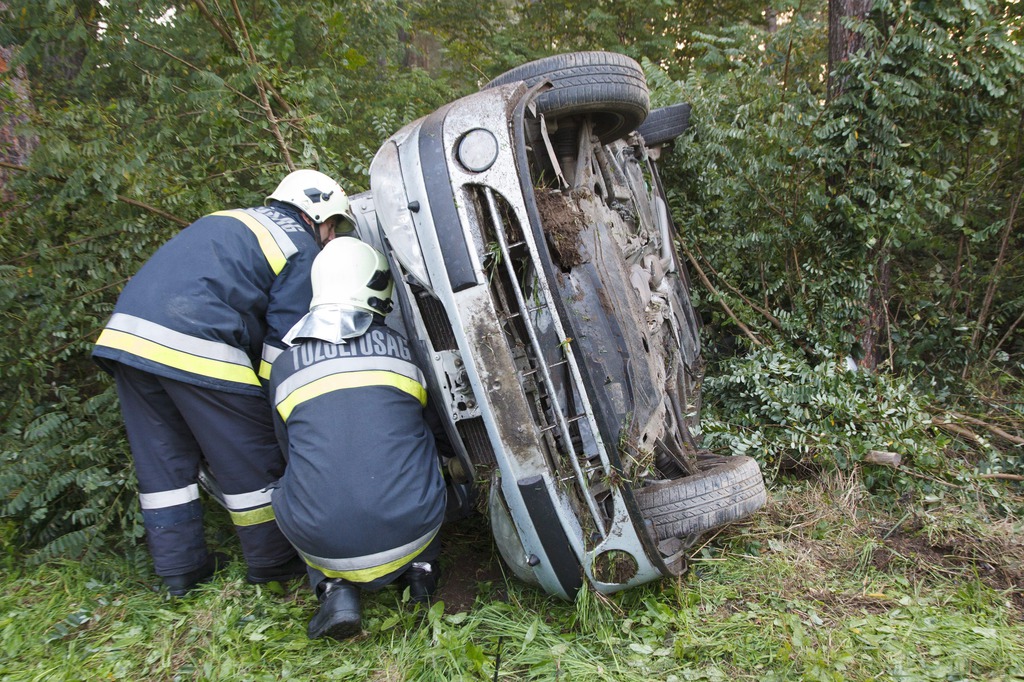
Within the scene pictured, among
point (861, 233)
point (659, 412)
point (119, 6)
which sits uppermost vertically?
point (119, 6)

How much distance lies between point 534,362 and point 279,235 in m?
Answer: 1.43

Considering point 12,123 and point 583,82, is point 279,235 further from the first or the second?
point 12,123

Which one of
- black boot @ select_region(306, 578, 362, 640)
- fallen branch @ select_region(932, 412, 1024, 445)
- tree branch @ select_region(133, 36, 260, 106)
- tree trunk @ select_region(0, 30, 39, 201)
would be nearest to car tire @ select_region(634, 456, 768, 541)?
black boot @ select_region(306, 578, 362, 640)

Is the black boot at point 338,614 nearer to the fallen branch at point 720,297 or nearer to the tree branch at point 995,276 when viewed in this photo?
the fallen branch at point 720,297

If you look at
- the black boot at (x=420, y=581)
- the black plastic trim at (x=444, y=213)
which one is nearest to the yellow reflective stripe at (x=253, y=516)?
the black boot at (x=420, y=581)

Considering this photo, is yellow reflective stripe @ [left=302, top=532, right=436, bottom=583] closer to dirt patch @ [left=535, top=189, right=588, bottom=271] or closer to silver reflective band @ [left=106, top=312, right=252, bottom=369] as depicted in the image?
silver reflective band @ [left=106, top=312, right=252, bottom=369]

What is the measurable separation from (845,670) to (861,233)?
2711 millimetres

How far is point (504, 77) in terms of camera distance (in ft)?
11.0

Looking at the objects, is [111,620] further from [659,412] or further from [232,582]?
[659,412]

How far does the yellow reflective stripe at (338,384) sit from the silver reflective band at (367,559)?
1.82 feet

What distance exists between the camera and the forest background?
248 cm

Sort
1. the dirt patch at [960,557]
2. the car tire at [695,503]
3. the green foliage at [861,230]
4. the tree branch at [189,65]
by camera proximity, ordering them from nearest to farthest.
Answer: the car tire at [695,503], the dirt patch at [960,557], the green foliage at [861,230], the tree branch at [189,65]

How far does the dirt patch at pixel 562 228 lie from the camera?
267 centimetres

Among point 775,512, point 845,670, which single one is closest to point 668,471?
point 775,512
